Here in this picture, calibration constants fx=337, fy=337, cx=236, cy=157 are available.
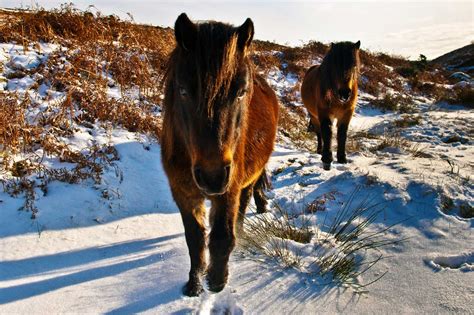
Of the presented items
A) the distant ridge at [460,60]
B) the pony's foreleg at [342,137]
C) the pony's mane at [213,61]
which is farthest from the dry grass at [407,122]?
the distant ridge at [460,60]

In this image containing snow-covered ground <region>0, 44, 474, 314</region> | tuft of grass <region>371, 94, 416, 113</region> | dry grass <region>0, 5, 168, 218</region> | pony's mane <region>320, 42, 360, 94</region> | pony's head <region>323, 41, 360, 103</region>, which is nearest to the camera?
snow-covered ground <region>0, 44, 474, 314</region>

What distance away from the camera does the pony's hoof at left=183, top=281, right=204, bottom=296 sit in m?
2.66

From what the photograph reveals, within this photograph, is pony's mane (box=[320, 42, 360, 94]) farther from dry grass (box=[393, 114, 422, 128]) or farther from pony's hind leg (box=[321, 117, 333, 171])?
dry grass (box=[393, 114, 422, 128])

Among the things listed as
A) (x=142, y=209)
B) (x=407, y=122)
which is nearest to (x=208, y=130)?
(x=142, y=209)

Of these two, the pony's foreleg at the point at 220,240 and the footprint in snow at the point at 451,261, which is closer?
the pony's foreleg at the point at 220,240

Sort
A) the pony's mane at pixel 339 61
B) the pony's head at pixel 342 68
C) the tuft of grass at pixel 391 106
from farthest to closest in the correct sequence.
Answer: the tuft of grass at pixel 391 106, the pony's mane at pixel 339 61, the pony's head at pixel 342 68

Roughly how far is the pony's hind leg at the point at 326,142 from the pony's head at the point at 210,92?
4244 mm

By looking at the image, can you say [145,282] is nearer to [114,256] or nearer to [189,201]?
[114,256]

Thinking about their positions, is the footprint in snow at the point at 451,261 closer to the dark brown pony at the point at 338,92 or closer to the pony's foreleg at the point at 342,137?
the dark brown pony at the point at 338,92

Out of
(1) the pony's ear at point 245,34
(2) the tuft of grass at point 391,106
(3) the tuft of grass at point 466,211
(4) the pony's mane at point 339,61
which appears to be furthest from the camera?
(2) the tuft of grass at point 391,106

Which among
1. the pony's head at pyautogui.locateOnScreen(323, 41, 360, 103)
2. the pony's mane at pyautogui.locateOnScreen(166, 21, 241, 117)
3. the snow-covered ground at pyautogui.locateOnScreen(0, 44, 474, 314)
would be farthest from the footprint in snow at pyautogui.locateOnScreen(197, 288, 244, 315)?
the pony's head at pyautogui.locateOnScreen(323, 41, 360, 103)

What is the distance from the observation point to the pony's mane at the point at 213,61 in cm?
192

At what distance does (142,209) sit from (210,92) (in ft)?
8.48

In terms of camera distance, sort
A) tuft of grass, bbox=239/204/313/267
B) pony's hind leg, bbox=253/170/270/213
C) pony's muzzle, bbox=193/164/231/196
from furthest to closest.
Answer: pony's hind leg, bbox=253/170/270/213
tuft of grass, bbox=239/204/313/267
pony's muzzle, bbox=193/164/231/196
